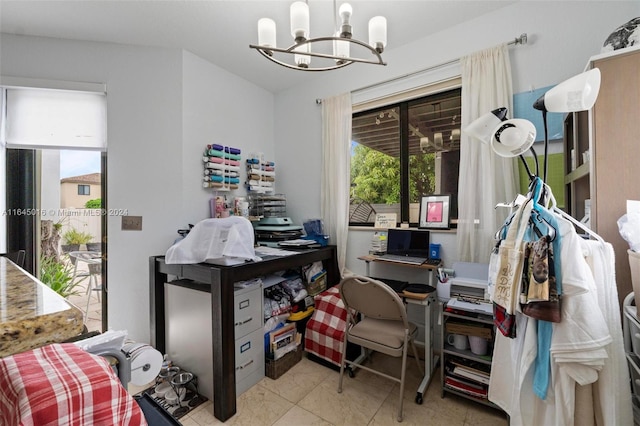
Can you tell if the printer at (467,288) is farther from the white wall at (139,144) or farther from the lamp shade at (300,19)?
the white wall at (139,144)

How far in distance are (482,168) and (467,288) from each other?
867 mm

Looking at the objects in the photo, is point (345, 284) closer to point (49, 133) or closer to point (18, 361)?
point (18, 361)

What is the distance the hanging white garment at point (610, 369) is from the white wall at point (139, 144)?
2.64 meters

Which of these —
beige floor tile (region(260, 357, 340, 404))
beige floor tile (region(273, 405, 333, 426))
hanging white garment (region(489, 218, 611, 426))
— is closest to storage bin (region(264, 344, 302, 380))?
beige floor tile (region(260, 357, 340, 404))

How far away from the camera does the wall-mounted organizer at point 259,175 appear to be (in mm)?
2900

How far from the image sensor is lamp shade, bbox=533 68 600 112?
3.16 ft

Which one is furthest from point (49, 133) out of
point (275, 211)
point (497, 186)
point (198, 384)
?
point (497, 186)

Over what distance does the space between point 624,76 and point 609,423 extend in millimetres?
1334

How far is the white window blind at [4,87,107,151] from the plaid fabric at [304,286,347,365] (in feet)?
7.53

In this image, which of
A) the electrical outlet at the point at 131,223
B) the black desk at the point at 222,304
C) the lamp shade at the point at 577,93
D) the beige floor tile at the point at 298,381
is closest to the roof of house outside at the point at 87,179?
the electrical outlet at the point at 131,223

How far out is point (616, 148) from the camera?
115 centimetres

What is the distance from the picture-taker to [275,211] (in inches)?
118

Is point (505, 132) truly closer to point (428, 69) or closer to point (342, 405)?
point (428, 69)

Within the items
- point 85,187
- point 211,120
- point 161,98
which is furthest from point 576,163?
point 85,187
